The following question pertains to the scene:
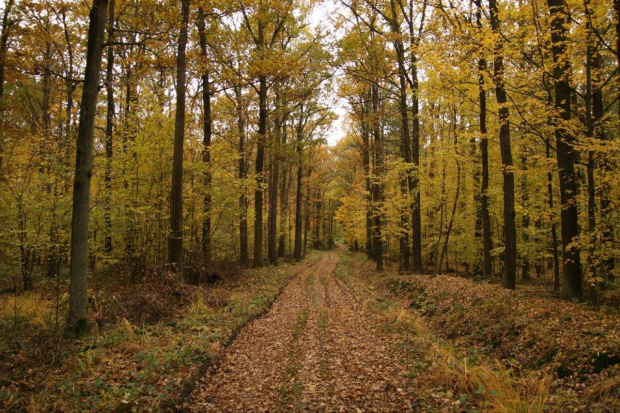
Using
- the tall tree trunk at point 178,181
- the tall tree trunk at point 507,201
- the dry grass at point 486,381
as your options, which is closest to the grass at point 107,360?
the tall tree trunk at point 178,181

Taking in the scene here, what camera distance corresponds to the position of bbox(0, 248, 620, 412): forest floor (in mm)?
4516

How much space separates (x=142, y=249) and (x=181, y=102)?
198 inches

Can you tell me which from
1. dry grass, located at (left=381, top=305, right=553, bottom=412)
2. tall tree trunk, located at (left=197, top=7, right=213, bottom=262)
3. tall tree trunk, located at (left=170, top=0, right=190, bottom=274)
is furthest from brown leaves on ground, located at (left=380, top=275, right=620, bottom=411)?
tall tree trunk, located at (left=197, top=7, right=213, bottom=262)

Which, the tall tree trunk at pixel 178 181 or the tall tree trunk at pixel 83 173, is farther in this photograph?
the tall tree trunk at pixel 178 181

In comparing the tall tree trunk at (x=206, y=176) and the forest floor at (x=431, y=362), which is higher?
the tall tree trunk at (x=206, y=176)

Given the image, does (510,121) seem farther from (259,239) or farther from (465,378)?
(259,239)

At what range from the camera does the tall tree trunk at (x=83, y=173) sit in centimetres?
630

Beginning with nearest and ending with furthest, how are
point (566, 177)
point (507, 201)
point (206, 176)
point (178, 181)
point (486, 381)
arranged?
1. point (486, 381)
2. point (566, 177)
3. point (507, 201)
4. point (178, 181)
5. point (206, 176)

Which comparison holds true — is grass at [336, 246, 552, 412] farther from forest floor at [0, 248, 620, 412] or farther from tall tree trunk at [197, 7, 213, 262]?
tall tree trunk at [197, 7, 213, 262]

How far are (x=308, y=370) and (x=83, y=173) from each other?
5.31 meters

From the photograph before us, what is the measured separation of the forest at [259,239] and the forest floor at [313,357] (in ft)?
0.14

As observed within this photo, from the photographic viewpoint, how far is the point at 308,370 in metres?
5.95

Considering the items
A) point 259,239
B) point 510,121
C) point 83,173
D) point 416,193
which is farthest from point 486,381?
point 259,239

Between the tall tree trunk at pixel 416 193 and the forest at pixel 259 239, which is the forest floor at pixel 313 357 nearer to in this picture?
the forest at pixel 259 239
